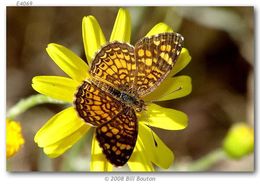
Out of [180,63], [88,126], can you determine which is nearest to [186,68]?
[180,63]

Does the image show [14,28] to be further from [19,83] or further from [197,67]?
[197,67]

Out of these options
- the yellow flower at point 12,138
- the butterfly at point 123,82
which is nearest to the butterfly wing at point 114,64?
the butterfly at point 123,82

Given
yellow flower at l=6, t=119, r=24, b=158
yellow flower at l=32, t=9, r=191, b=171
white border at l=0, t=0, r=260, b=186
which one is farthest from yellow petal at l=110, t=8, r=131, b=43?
yellow flower at l=6, t=119, r=24, b=158

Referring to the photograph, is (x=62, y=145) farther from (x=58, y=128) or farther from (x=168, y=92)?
(x=168, y=92)

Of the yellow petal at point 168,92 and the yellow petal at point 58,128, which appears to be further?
the yellow petal at point 168,92

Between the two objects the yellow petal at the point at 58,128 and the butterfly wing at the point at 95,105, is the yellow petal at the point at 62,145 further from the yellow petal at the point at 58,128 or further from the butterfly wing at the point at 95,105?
the butterfly wing at the point at 95,105
